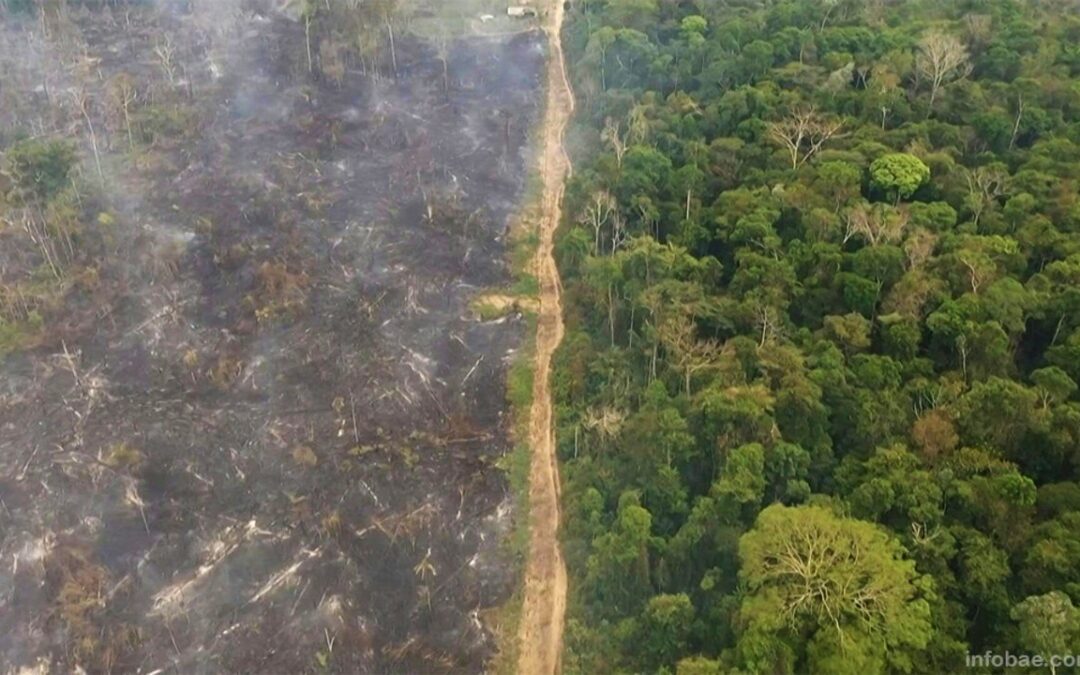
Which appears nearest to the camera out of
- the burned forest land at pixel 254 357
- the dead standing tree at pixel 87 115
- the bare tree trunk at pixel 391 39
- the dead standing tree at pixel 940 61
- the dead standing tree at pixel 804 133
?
the burned forest land at pixel 254 357

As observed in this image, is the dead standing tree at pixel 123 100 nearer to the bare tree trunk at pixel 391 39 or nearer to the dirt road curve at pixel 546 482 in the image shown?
the bare tree trunk at pixel 391 39

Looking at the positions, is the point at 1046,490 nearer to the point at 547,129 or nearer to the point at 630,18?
the point at 547,129

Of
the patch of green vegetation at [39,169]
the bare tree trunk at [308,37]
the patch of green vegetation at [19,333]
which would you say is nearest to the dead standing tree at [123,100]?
the patch of green vegetation at [39,169]

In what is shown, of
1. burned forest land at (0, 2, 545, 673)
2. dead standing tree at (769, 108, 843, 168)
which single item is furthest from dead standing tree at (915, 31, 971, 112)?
burned forest land at (0, 2, 545, 673)

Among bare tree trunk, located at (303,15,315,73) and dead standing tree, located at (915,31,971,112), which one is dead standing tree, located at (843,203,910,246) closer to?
dead standing tree, located at (915,31,971,112)

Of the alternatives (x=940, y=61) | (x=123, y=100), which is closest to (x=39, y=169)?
(x=123, y=100)

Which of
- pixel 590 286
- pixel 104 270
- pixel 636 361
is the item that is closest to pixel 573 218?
pixel 590 286
